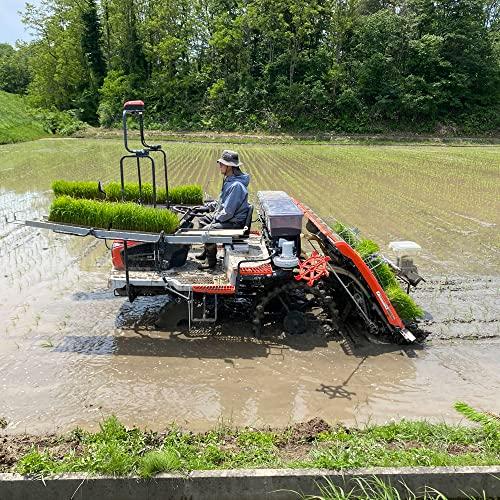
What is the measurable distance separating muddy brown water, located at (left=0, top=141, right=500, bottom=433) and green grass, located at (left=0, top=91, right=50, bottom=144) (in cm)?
2484

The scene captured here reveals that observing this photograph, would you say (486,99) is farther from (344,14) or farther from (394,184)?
(394,184)

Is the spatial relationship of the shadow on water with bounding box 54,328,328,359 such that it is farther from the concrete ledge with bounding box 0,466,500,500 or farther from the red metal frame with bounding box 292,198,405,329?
the concrete ledge with bounding box 0,466,500,500

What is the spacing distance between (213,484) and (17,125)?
32466 millimetres

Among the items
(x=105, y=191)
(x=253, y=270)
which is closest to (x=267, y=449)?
(x=253, y=270)

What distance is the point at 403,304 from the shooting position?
550 centimetres

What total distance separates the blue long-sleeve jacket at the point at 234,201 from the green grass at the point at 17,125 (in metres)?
25.6

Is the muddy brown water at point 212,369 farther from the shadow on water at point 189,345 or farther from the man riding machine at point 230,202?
the man riding machine at point 230,202

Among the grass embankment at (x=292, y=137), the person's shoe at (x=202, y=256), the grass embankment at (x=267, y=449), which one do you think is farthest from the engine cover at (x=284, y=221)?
the grass embankment at (x=292, y=137)

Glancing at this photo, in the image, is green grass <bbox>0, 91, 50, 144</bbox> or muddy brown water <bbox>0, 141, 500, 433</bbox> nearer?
muddy brown water <bbox>0, 141, 500, 433</bbox>

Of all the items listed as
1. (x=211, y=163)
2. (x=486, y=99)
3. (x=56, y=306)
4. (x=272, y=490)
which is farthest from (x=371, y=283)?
(x=486, y=99)

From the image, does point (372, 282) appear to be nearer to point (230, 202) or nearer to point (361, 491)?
point (230, 202)

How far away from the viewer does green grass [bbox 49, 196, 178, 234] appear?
541cm

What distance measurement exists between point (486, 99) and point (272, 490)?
138 ft

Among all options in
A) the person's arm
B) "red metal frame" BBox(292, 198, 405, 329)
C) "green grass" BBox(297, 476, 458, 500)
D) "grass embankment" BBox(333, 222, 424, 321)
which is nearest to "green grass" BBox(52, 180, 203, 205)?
the person's arm
